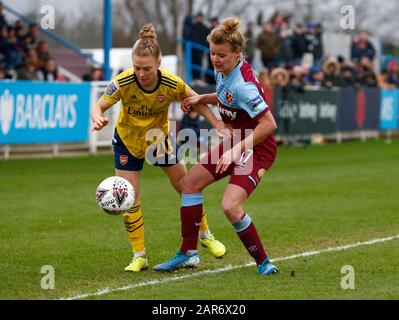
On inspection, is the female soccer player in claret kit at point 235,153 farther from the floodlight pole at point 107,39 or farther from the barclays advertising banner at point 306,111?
the barclays advertising banner at point 306,111

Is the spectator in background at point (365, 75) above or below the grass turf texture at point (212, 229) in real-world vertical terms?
above

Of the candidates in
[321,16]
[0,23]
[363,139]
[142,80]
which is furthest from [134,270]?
[321,16]

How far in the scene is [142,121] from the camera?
27.8 ft

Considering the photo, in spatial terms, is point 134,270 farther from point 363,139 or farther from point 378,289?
point 363,139

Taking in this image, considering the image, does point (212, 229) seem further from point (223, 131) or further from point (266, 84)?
point (266, 84)

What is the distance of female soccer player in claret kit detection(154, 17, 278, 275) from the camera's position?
7734mm

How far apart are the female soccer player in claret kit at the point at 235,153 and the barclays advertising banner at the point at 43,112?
10857 mm

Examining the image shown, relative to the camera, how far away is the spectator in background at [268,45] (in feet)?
91.1

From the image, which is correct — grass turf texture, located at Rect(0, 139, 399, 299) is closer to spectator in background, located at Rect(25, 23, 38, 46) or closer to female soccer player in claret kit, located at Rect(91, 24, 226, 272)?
female soccer player in claret kit, located at Rect(91, 24, 226, 272)

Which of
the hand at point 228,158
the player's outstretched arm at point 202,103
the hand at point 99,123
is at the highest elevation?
the player's outstretched arm at point 202,103

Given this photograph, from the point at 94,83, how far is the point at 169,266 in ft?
43.4

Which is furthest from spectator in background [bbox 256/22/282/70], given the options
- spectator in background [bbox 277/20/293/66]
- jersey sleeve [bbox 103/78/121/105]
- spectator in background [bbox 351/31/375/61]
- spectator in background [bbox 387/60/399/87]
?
jersey sleeve [bbox 103/78/121/105]

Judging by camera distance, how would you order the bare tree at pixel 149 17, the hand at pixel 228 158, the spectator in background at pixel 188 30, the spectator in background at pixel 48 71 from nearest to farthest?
the hand at pixel 228 158, the spectator in background at pixel 48 71, the spectator in background at pixel 188 30, the bare tree at pixel 149 17

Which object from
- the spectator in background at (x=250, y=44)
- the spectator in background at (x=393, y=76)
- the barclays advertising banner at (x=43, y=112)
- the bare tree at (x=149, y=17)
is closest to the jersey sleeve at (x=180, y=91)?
the barclays advertising banner at (x=43, y=112)
